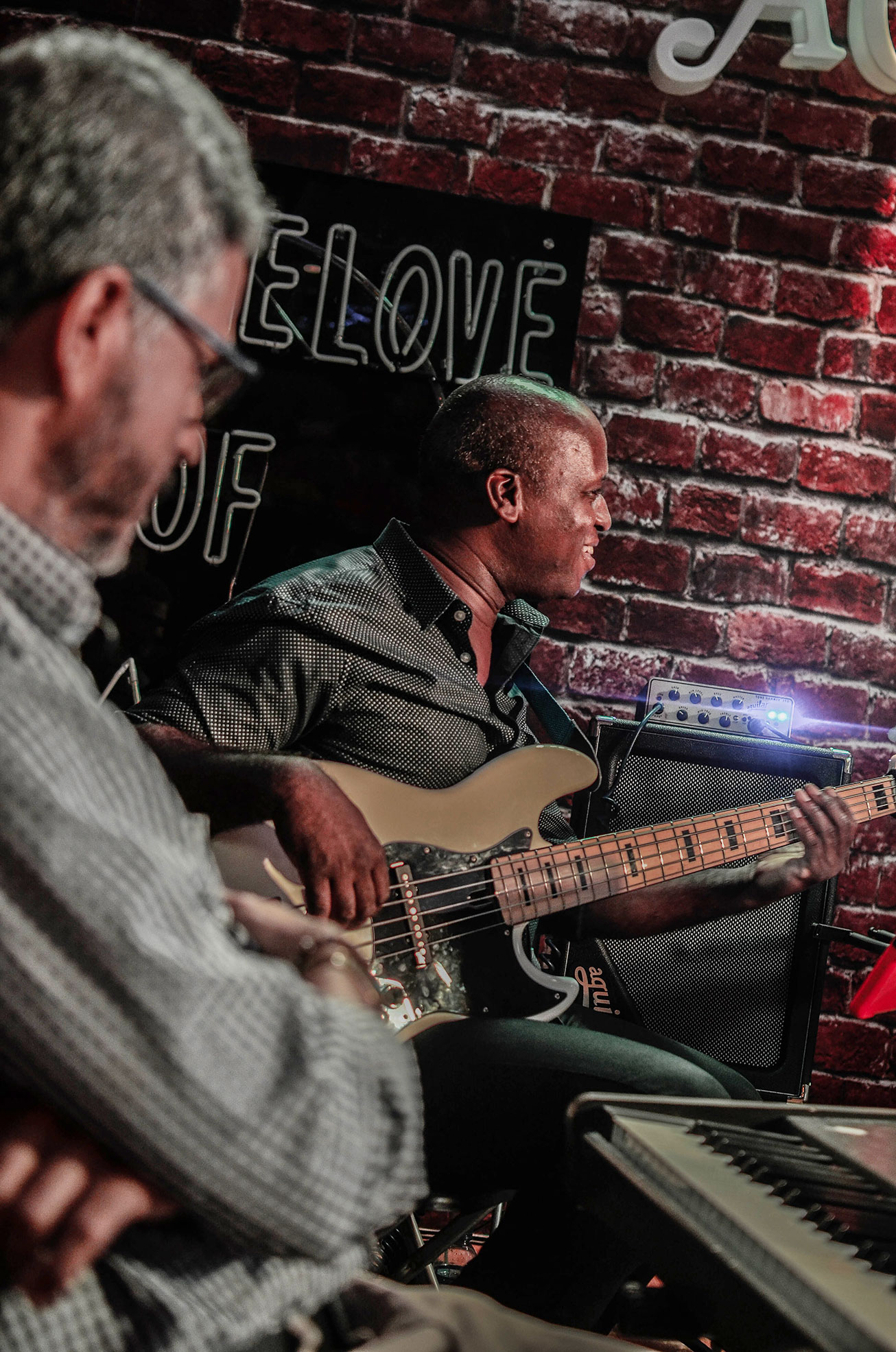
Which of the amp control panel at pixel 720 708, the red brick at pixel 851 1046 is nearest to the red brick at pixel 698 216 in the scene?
the amp control panel at pixel 720 708

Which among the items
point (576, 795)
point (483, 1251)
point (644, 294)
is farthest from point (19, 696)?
point (644, 294)

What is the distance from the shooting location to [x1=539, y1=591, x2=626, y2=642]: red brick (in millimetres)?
2613

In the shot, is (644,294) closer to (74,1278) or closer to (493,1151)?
(493,1151)

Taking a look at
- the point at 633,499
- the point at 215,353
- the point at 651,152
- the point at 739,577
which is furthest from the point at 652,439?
the point at 215,353

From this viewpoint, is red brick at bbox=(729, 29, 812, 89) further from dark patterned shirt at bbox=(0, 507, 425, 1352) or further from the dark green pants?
dark patterned shirt at bbox=(0, 507, 425, 1352)

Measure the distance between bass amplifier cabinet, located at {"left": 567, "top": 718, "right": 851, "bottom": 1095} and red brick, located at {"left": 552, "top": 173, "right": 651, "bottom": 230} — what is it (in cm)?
119

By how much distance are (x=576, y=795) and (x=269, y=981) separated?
5.45 ft

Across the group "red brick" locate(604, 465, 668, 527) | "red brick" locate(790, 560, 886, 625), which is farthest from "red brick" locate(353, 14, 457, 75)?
"red brick" locate(790, 560, 886, 625)

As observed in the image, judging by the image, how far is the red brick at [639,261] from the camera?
2629 mm

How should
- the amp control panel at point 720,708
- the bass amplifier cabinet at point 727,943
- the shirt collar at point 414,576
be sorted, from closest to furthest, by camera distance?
1. the shirt collar at point 414,576
2. the bass amplifier cabinet at point 727,943
3. the amp control panel at point 720,708

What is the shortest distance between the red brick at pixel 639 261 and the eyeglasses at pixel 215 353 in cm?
191

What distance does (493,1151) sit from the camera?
1605 millimetres

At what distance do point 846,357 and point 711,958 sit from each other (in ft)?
4.74

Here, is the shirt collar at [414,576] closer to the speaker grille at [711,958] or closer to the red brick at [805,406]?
the speaker grille at [711,958]
